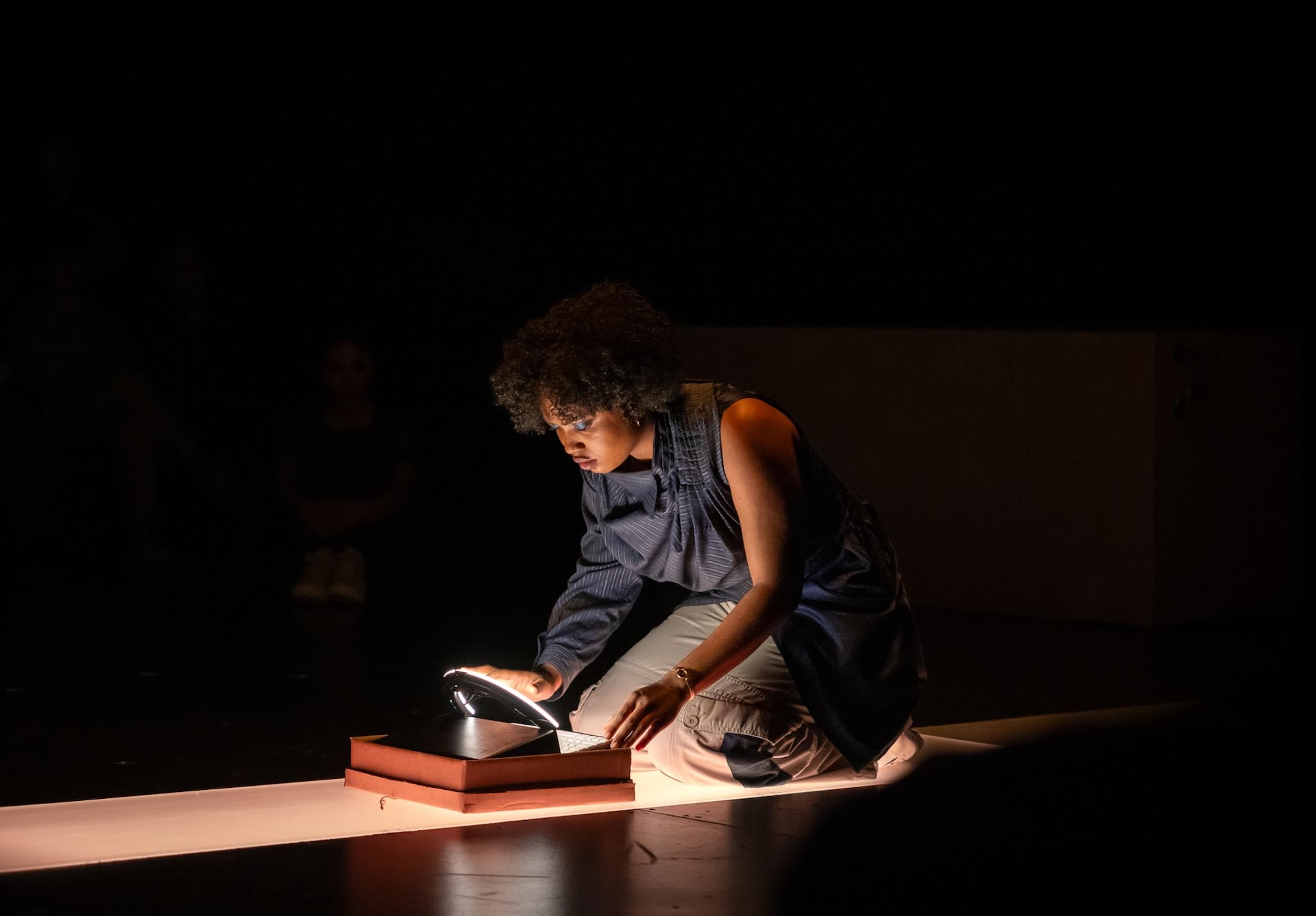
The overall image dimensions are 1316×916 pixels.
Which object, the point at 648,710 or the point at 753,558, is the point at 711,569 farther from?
the point at 648,710

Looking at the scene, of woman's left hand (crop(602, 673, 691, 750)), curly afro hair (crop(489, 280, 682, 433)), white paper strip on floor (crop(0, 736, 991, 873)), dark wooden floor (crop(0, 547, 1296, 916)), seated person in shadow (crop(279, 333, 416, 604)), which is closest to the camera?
dark wooden floor (crop(0, 547, 1296, 916))

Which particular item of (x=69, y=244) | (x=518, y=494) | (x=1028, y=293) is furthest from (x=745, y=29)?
(x=69, y=244)

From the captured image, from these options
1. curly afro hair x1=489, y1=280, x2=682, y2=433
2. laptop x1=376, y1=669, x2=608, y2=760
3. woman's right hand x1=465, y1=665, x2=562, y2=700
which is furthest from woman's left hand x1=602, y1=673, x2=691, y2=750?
curly afro hair x1=489, y1=280, x2=682, y2=433

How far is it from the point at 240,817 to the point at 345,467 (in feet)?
11.0

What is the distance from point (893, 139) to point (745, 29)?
815 mm

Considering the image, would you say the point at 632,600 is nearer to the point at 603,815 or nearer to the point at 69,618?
the point at 603,815

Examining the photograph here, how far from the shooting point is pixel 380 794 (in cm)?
327

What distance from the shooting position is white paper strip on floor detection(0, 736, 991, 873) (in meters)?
2.93

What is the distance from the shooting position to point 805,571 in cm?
350

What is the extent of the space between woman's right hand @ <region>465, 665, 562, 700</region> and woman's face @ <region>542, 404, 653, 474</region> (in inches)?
15.3

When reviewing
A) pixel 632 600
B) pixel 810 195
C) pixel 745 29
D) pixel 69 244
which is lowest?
pixel 632 600

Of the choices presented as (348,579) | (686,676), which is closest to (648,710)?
(686,676)

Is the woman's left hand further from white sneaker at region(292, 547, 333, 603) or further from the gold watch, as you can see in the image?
white sneaker at region(292, 547, 333, 603)

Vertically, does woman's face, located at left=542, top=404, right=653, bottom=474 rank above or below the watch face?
above
